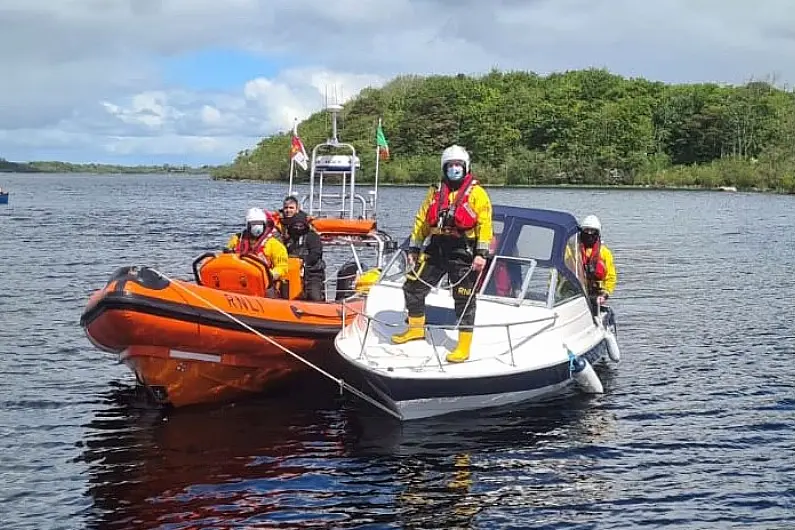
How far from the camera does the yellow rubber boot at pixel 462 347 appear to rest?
9984 millimetres

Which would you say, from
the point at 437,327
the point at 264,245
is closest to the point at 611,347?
the point at 437,327

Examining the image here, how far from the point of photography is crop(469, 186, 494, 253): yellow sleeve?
32.9 feet

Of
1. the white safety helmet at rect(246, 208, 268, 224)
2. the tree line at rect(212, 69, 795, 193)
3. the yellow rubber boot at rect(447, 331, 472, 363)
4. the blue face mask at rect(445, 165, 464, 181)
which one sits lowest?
the yellow rubber boot at rect(447, 331, 472, 363)

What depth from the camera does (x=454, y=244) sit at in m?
10.3

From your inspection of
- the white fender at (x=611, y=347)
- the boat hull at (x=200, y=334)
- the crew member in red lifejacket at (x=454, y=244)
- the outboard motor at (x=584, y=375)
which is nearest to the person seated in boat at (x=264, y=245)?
the boat hull at (x=200, y=334)

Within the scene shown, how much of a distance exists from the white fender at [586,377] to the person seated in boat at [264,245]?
3.69 meters

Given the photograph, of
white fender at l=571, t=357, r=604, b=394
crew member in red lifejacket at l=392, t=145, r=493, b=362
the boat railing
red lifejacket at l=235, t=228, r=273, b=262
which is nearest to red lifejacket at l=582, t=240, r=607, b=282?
white fender at l=571, t=357, r=604, b=394

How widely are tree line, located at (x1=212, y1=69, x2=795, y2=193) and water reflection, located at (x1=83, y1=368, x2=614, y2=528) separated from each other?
69815mm

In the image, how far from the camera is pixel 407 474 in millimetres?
9055

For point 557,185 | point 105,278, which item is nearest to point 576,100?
point 557,185

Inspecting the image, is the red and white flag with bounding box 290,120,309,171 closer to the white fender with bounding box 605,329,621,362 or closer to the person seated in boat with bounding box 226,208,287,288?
the person seated in boat with bounding box 226,208,287,288

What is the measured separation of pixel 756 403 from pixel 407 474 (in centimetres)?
485

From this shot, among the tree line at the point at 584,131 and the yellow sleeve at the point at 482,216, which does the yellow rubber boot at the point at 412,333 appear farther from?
the tree line at the point at 584,131

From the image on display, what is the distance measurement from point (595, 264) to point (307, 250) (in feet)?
12.8
